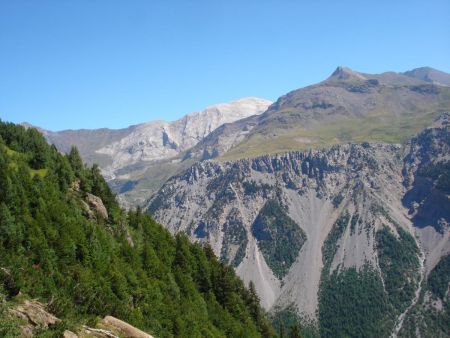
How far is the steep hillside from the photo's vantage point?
4209cm

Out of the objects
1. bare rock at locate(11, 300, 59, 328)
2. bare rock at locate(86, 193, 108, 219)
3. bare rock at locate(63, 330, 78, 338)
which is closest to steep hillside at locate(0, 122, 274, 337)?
bare rock at locate(11, 300, 59, 328)

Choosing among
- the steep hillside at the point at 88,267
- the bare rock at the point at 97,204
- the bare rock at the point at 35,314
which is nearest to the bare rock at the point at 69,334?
the steep hillside at the point at 88,267

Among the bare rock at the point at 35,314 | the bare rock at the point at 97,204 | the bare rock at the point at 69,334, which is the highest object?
the bare rock at the point at 97,204

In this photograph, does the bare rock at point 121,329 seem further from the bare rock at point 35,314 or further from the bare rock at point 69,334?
the bare rock at point 69,334

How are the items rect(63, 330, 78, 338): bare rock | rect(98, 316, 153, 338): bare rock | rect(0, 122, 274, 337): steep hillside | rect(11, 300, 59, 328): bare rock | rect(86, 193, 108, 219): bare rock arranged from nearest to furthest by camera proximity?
rect(63, 330, 78, 338): bare rock → rect(11, 300, 59, 328): bare rock → rect(0, 122, 274, 337): steep hillside → rect(98, 316, 153, 338): bare rock → rect(86, 193, 108, 219): bare rock

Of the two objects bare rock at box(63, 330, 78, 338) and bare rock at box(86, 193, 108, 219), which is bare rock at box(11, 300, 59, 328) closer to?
bare rock at box(63, 330, 78, 338)

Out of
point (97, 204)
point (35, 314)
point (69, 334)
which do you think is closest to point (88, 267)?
point (97, 204)

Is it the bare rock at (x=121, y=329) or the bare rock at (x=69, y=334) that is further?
the bare rock at (x=121, y=329)

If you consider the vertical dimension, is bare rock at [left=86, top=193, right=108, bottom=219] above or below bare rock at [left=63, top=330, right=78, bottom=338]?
above

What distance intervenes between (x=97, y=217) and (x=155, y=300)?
18897mm

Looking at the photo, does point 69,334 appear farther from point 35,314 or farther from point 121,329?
point 121,329

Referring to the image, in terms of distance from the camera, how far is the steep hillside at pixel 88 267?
42.1 metres

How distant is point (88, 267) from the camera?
2454 inches

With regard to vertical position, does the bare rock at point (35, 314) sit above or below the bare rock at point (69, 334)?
above
